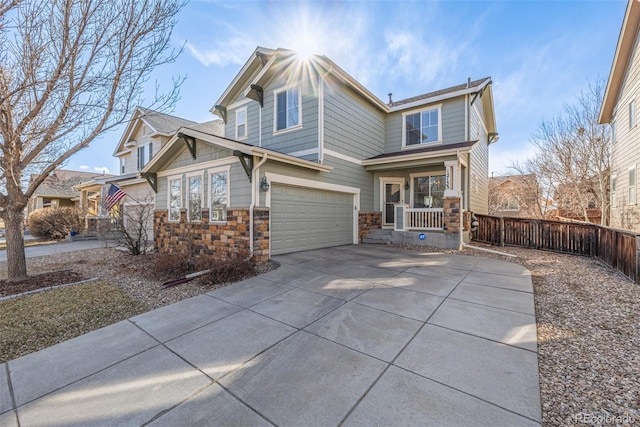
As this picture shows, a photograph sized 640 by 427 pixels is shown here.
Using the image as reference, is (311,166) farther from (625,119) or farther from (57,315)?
(625,119)

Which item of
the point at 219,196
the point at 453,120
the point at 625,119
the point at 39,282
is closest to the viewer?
the point at 39,282

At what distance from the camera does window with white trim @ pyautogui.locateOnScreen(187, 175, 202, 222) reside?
8.73 metres

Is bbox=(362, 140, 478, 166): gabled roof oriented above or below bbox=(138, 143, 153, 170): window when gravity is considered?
below

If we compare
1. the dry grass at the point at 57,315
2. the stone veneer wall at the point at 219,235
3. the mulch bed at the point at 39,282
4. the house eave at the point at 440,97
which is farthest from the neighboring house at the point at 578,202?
the mulch bed at the point at 39,282

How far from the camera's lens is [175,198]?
9.76m

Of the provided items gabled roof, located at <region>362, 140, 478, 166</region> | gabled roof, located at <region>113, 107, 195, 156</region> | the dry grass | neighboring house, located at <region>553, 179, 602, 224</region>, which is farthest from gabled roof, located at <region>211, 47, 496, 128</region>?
neighboring house, located at <region>553, 179, 602, 224</region>

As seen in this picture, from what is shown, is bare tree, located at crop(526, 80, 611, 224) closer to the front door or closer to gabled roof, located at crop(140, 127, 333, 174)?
the front door

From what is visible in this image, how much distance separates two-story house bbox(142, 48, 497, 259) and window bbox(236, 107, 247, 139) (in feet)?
0.14

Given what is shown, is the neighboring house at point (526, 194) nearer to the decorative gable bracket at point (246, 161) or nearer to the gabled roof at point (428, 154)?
the gabled roof at point (428, 154)

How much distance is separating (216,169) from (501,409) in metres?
8.06

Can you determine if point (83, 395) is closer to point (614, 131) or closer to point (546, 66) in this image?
point (546, 66)

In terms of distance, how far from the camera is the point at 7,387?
2.53m

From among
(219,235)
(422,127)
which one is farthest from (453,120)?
(219,235)

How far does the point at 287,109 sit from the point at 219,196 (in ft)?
13.9
